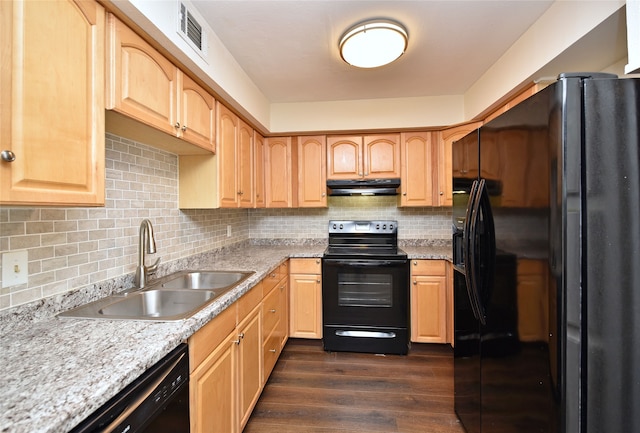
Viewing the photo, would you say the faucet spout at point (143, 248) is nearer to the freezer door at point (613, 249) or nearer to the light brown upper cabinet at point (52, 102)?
the light brown upper cabinet at point (52, 102)

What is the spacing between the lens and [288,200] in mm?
3100

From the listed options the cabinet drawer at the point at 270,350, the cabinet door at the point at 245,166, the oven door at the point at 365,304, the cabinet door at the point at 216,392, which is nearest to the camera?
the cabinet door at the point at 216,392

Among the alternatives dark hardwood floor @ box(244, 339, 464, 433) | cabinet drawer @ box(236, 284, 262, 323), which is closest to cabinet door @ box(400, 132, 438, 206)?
dark hardwood floor @ box(244, 339, 464, 433)

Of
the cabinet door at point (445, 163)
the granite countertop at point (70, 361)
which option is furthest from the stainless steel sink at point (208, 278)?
the cabinet door at point (445, 163)

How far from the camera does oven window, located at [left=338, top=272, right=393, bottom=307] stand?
264cm

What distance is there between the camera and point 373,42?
1.76m

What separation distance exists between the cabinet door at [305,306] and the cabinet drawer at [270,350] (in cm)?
41

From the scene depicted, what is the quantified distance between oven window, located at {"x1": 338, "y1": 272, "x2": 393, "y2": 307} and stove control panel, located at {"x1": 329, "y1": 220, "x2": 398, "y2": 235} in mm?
708

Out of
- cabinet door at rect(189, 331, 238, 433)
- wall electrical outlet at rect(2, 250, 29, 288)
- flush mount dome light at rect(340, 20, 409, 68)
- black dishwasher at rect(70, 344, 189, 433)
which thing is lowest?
cabinet door at rect(189, 331, 238, 433)

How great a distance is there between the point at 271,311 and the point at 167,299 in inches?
32.7

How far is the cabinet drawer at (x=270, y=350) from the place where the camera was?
2.01m

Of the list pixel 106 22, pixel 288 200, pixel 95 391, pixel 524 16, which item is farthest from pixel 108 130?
A: pixel 524 16

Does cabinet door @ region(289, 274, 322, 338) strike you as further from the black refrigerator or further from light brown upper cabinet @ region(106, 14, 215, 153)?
the black refrigerator

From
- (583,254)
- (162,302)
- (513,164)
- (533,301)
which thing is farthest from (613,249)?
(162,302)
